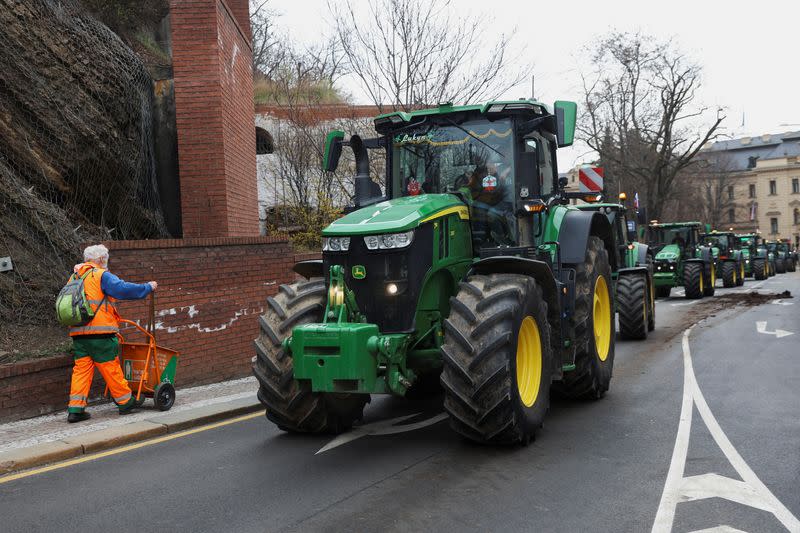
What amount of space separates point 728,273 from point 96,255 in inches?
1137

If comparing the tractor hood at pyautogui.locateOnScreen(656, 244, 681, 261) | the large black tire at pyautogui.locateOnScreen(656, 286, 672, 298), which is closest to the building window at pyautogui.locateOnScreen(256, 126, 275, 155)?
the tractor hood at pyautogui.locateOnScreen(656, 244, 681, 261)

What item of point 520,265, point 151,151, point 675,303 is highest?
point 151,151

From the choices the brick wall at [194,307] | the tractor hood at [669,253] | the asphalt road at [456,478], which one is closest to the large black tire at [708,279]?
the tractor hood at [669,253]

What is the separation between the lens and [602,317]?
9.36 m

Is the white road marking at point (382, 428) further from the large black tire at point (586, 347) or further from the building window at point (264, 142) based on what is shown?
the building window at point (264, 142)

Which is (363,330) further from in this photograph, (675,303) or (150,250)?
(675,303)

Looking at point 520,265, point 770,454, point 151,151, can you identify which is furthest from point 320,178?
point 770,454

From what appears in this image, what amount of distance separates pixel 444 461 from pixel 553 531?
63.8 inches

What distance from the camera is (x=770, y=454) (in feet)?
20.2

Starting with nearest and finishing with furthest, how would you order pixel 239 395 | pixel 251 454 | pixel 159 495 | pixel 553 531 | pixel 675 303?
pixel 553 531
pixel 159 495
pixel 251 454
pixel 239 395
pixel 675 303

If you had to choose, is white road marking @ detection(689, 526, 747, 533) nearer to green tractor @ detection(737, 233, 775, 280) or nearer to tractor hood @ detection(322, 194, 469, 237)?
tractor hood @ detection(322, 194, 469, 237)

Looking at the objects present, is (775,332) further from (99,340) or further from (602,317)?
(99,340)

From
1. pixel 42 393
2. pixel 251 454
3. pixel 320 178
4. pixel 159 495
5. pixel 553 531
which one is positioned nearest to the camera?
pixel 553 531

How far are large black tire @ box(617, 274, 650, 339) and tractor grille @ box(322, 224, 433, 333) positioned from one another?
8604 millimetres
